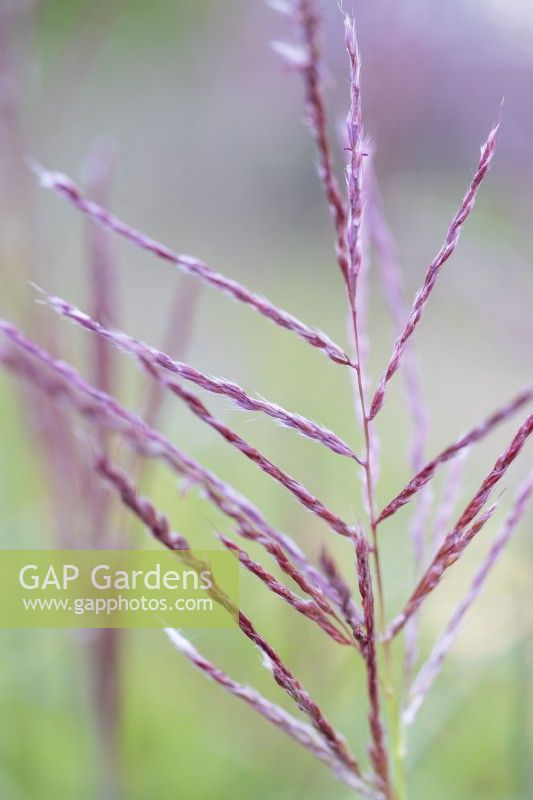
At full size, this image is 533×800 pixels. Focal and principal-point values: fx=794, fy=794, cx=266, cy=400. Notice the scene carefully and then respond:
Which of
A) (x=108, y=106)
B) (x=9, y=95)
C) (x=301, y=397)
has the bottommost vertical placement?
(x=108, y=106)

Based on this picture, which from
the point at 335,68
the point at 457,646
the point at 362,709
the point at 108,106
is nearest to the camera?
the point at 362,709

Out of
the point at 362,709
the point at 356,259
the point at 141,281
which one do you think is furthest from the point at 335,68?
the point at 356,259

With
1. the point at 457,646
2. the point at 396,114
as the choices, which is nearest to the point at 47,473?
the point at 396,114

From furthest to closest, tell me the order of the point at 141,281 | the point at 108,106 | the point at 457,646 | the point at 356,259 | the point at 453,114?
the point at 108,106 → the point at 141,281 → the point at 453,114 → the point at 457,646 → the point at 356,259

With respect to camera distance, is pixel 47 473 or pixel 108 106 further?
pixel 108 106

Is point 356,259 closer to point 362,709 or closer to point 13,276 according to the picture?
point 13,276

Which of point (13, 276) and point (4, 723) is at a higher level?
point (13, 276)
